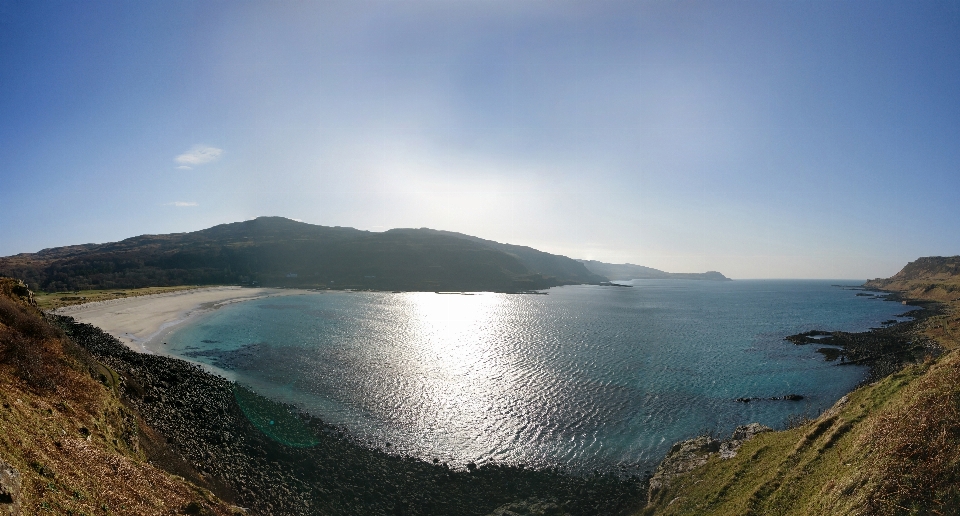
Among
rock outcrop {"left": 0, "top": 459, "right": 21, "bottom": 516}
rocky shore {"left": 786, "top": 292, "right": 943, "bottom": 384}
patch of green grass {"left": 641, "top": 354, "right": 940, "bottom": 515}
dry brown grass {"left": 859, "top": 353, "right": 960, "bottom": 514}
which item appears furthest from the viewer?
rocky shore {"left": 786, "top": 292, "right": 943, "bottom": 384}

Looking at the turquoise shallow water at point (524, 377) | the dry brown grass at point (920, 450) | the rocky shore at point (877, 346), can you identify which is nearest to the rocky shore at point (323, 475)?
the turquoise shallow water at point (524, 377)

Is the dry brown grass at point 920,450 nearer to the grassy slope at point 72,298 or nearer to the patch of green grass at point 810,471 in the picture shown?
the patch of green grass at point 810,471

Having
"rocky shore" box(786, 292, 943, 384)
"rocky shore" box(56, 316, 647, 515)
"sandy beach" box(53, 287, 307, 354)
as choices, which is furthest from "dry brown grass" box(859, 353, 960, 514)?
"sandy beach" box(53, 287, 307, 354)

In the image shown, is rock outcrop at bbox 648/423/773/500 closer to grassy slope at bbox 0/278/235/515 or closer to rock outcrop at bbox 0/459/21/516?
grassy slope at bbox 0/278/235/515

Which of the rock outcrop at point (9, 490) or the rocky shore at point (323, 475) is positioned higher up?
the rock outcrop at point (9, 490)

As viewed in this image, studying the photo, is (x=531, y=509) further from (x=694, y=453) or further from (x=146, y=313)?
(x=146, y=313)

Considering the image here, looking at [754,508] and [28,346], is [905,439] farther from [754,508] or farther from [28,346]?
[28,346]

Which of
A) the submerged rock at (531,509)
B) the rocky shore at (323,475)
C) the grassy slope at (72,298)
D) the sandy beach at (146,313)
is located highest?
the grassy slope at (72,298)
